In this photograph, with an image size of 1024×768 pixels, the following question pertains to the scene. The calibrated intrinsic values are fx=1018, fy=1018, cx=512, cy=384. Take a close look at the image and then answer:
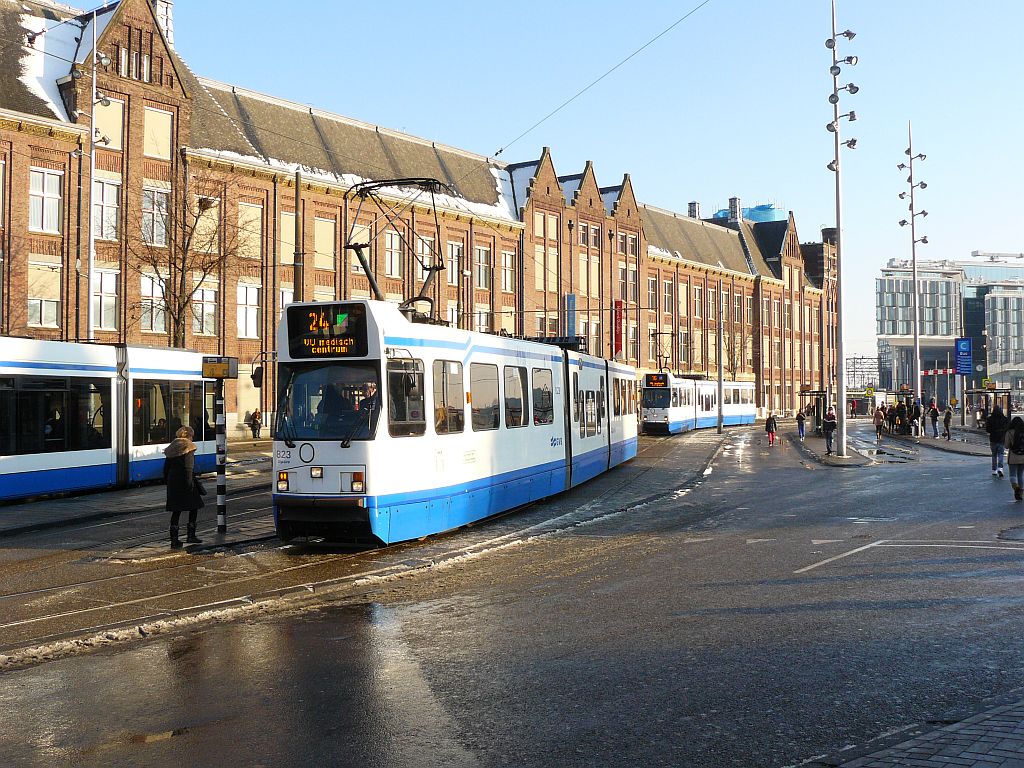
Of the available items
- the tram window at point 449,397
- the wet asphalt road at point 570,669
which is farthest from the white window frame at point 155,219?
the wet asphalt road at point 570,669

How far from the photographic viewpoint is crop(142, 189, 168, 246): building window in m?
38.8

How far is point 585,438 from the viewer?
935 inches

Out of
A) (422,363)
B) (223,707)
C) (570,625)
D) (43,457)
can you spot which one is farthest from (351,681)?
(43,457)

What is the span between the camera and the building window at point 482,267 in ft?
193

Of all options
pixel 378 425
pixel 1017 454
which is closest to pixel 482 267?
pixel 1017 454

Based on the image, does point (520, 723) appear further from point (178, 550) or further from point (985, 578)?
point (178, 550)

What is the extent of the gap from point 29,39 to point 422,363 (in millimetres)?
32670

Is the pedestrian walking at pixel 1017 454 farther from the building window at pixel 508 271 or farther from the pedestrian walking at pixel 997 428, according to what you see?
the building window at pixel 508 271

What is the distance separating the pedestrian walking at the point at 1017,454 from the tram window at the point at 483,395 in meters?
10.1

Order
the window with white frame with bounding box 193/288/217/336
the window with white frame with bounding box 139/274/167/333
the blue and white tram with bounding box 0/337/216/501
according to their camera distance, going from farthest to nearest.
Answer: the window with white frame with bounding box 193/288/217/336 → the window with white frame with bounding box 139/274/167/333 → the blue and white tram with bounding box 0/337/216/501

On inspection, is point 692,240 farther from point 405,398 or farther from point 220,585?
point 220,585

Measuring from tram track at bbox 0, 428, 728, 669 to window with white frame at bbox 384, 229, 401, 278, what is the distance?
37.2m

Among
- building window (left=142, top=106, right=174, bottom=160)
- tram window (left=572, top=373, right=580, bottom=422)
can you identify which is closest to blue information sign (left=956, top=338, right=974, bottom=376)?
tram window (left=572, top=373, right=580, bottom=422)

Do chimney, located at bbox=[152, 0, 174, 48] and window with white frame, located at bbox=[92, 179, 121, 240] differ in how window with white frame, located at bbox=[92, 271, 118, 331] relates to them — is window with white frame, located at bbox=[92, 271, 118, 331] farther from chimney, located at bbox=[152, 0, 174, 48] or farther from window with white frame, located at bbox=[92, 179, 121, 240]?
chimney, located at bbox=[152, 0, 174, 48]
